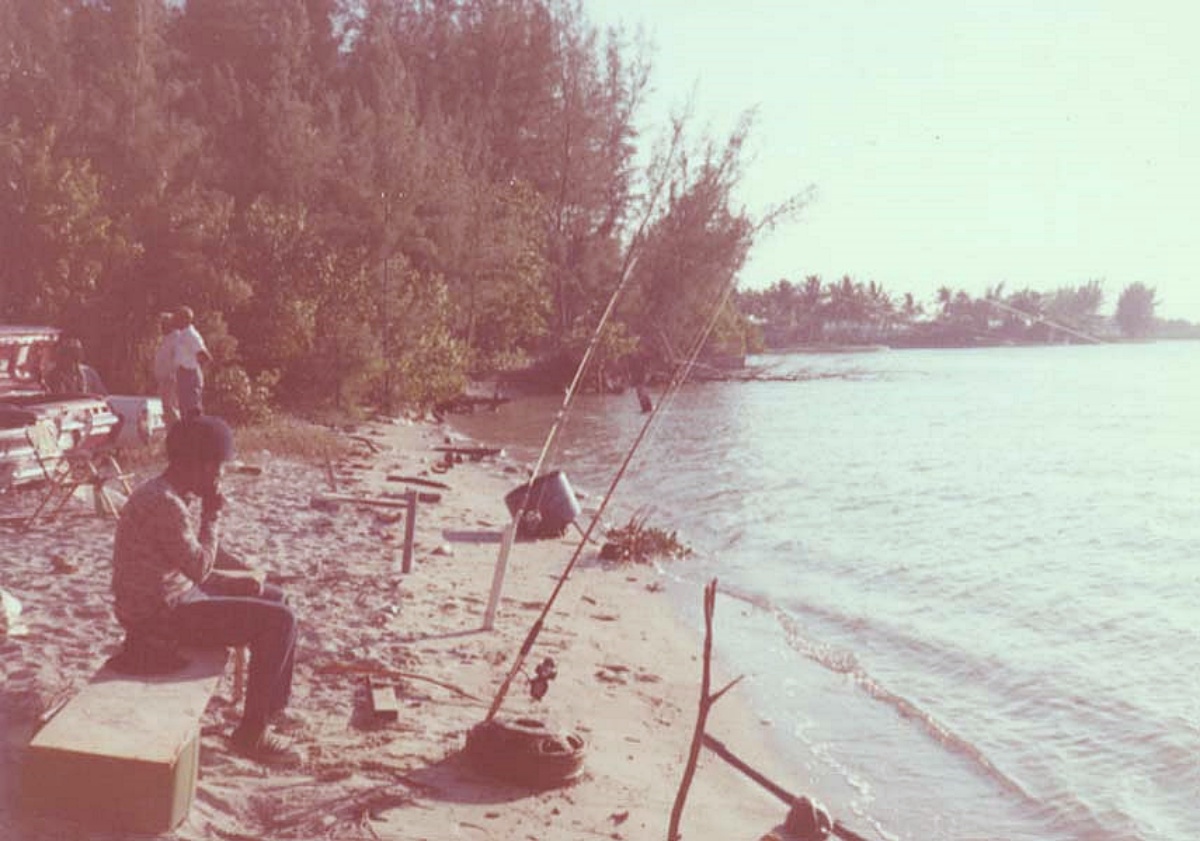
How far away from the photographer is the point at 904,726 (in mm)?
9625

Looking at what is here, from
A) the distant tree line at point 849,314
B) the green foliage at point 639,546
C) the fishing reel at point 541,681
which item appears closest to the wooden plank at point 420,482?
the green foliage at point 639,546

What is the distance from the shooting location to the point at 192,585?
19.7 ft

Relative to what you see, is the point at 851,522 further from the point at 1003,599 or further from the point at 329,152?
the point at 329,152

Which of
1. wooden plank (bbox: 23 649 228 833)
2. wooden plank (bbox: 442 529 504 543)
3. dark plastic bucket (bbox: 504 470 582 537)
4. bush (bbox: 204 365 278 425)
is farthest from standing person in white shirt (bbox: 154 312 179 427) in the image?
wooden plank (bbox: 23 649 228 833)

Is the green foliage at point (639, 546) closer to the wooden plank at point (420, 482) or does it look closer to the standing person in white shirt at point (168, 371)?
the wooden plank at point (420, 482)

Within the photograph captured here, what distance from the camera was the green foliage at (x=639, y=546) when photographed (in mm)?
15023

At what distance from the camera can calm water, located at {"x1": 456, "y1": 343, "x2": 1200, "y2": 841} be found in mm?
8508

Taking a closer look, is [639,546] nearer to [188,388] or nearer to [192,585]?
[188,388]

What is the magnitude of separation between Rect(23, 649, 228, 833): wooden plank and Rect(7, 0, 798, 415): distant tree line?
10.4 ft

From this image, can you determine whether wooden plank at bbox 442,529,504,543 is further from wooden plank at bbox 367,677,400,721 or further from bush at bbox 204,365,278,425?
bush at bbox 204,365,278,425

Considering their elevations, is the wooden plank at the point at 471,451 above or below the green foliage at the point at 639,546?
above

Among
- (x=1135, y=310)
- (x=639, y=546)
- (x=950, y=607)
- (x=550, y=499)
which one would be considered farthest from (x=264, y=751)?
(x=1135, y=310)

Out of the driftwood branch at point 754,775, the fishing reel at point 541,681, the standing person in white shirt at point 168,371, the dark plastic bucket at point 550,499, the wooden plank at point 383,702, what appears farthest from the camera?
the standing person in white shirt at point 168,371

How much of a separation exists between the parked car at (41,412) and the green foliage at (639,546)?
19.9ft
